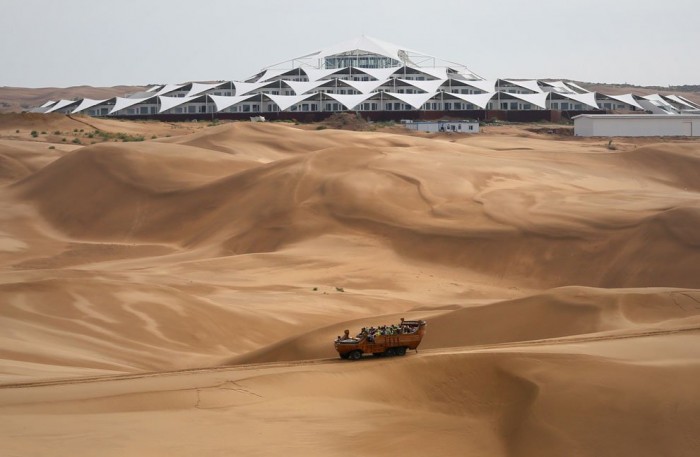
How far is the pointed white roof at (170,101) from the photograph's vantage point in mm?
87500

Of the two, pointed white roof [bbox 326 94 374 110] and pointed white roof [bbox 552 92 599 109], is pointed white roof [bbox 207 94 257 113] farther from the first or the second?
pointed white roof [bbox 552 92 599 109]

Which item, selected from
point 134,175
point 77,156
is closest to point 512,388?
point 134,175

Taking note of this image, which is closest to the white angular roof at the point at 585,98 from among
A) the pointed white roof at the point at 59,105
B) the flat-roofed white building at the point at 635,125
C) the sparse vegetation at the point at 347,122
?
the flat-roofed white building at the point at 635,125

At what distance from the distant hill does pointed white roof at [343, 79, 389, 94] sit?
5781 cm

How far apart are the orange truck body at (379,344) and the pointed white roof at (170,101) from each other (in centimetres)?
7334

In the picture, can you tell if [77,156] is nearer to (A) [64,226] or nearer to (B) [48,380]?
(A) [64,226]

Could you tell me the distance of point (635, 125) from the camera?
71062 millimetres

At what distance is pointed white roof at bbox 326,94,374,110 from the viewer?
8354cm

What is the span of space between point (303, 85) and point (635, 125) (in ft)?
94.6

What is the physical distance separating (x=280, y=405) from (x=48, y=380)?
3378mm

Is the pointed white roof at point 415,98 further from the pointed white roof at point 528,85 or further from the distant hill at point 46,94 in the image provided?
the distant hill at point 46,94

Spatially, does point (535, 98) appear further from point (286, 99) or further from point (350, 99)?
point (286, 99)

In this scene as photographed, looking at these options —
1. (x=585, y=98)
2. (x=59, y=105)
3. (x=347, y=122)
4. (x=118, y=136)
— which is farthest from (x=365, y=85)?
(x=118, y=136)

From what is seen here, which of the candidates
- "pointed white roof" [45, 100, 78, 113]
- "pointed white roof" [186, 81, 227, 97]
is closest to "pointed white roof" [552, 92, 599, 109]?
"pointed white roof" [186, 81, 227, 97]
